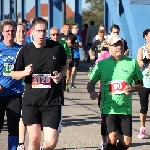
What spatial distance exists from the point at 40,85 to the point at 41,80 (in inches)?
2.9

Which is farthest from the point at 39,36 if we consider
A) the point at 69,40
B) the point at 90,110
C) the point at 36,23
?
the point at 69,40

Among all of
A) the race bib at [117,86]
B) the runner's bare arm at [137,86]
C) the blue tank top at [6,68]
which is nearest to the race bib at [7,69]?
the blue tank top at [6,68]

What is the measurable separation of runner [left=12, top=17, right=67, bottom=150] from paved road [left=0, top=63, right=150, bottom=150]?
2276 millimetres

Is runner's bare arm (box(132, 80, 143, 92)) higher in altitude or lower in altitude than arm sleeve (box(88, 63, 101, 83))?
lower

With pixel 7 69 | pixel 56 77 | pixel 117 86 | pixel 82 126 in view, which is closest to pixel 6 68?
pixel 7 69

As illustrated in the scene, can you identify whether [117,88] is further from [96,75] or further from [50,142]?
[50,142]

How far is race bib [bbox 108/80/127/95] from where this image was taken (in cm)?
802

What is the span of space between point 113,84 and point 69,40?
9819mm

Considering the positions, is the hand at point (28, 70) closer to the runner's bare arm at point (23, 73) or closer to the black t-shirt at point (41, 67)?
the runner's bare arm at point (23, 73)

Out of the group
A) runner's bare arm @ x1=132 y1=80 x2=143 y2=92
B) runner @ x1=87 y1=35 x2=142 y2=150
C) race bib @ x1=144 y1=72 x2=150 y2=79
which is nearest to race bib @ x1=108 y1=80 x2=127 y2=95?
runner @ x1=87 y1=35 x2=142 y2=150

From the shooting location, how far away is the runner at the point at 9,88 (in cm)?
848

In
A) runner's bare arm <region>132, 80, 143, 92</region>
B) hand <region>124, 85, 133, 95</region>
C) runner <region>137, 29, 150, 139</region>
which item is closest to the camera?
hand <region>124, 85, 133, 95</region>

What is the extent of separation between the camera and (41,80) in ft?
24.8

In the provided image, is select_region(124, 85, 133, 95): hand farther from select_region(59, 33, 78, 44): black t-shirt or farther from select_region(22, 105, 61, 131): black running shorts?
select_region(59, 33, 78, 44): black t-shirt
